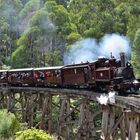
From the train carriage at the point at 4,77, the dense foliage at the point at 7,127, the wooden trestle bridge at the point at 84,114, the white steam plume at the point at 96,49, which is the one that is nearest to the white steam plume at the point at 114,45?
the white steam plume at the point at 96,49

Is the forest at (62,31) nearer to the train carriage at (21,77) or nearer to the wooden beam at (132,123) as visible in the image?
the train carriage at (21,77)

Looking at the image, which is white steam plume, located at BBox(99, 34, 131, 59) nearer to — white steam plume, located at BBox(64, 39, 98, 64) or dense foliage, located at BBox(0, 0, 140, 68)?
dense foliage, located at BBox(0, 0, 140, 68)

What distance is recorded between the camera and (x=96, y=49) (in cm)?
3881

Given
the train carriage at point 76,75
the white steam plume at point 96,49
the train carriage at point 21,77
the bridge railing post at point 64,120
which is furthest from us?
the white steam plume at point 96,49

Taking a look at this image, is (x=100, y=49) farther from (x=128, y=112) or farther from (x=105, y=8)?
(x=128, y=112)

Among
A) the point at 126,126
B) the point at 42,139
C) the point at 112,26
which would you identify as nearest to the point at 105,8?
the point at 112,26

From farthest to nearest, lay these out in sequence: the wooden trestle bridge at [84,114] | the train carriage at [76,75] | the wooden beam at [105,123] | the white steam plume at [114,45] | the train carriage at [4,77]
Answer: the white steam plume at [114,45]
the train carriage at [4,77]
the train carriage at [76,75]
the wooden beam at [105,123]
the wooden trestle bridge at [84,114]

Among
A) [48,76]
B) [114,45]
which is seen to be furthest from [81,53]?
[48,76]

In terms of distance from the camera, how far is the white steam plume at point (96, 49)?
36.6m

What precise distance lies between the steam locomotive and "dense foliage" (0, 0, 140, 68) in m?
13.6

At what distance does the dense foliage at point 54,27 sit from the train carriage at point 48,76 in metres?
13.2

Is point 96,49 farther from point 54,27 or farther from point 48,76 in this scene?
point 48,76

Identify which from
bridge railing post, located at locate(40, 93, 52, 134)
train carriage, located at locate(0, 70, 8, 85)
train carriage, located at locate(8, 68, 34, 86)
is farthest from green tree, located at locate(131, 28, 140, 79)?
bridge railing post, located at locate(40, 93, 52, 134)

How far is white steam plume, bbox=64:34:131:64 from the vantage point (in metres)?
36.6
